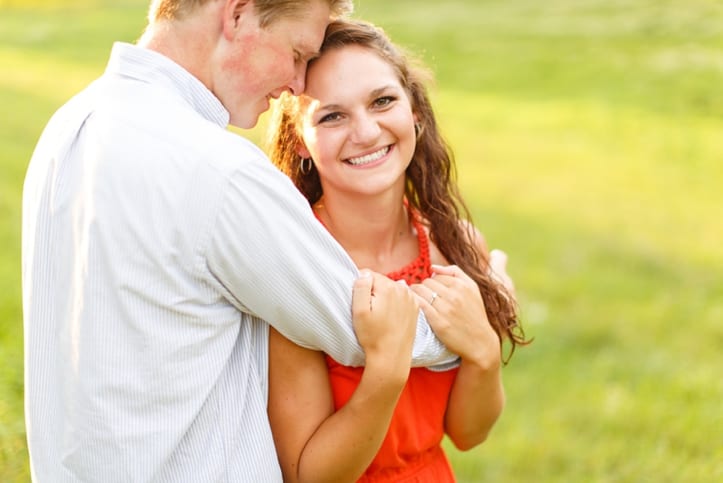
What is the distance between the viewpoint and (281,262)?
2.50 meters

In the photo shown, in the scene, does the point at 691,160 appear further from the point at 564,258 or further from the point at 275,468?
the point at 275,468

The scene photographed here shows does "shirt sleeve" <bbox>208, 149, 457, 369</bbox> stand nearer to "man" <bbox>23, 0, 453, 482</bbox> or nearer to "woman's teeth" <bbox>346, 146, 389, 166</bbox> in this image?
"man" <bbox>23, 0, 453, 482</bbox>

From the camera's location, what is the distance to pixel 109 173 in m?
2.40

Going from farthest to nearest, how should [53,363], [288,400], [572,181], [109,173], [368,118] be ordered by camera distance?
[572,181] < [368,118] < [288,400] < [53,363] < [109,173]

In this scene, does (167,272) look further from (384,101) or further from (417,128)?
(417,128)

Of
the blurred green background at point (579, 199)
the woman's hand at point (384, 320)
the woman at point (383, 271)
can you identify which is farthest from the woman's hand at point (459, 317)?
the blurred green background at point (579, 199)

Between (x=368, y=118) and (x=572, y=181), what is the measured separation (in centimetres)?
781

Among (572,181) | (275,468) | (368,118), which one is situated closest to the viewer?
(275,468)

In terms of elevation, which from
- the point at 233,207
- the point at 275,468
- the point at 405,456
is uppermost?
the point at 233,207

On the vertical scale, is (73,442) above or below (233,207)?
below

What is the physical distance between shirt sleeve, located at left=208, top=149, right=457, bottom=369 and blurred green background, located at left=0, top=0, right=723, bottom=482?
1.59 m

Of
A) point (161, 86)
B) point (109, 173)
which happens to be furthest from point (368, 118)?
point (109, 173)

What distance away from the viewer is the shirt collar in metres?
2.61

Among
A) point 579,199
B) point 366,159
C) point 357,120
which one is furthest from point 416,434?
point 579,199
